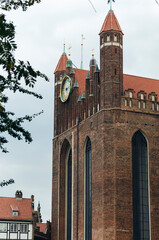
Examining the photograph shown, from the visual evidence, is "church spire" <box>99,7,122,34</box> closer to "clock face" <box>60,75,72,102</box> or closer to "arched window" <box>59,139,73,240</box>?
"clock face" <box>60,75,72,102</box>

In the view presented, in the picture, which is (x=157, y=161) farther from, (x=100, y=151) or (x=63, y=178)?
(x=63, y=178)

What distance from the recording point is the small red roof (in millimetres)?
44531

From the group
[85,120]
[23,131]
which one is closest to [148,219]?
[85,120]

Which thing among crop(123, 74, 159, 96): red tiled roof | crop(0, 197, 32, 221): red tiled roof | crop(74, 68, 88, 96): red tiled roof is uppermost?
crop(74, 68, 88, 96): red tiled roof

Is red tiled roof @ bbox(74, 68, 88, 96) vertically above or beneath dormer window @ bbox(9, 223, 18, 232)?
above

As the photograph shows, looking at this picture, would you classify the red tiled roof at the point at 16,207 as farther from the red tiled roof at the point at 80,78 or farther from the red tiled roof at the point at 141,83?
the red tiled roof at the point at 141,83

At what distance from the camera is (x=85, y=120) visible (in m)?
46.5

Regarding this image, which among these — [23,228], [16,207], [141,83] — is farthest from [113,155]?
[16,207]

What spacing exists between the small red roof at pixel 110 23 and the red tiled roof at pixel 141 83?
6063 millimetres

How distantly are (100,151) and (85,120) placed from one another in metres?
5.54

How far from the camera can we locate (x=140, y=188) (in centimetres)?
4175

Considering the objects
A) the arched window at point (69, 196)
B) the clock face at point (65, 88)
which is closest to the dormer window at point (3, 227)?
the arched window at point (69, 196)

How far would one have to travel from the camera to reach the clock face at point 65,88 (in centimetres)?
5188

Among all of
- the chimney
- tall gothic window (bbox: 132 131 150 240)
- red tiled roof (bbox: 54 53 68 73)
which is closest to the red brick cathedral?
tall gothic window (bbox: 132 131 150 240)
